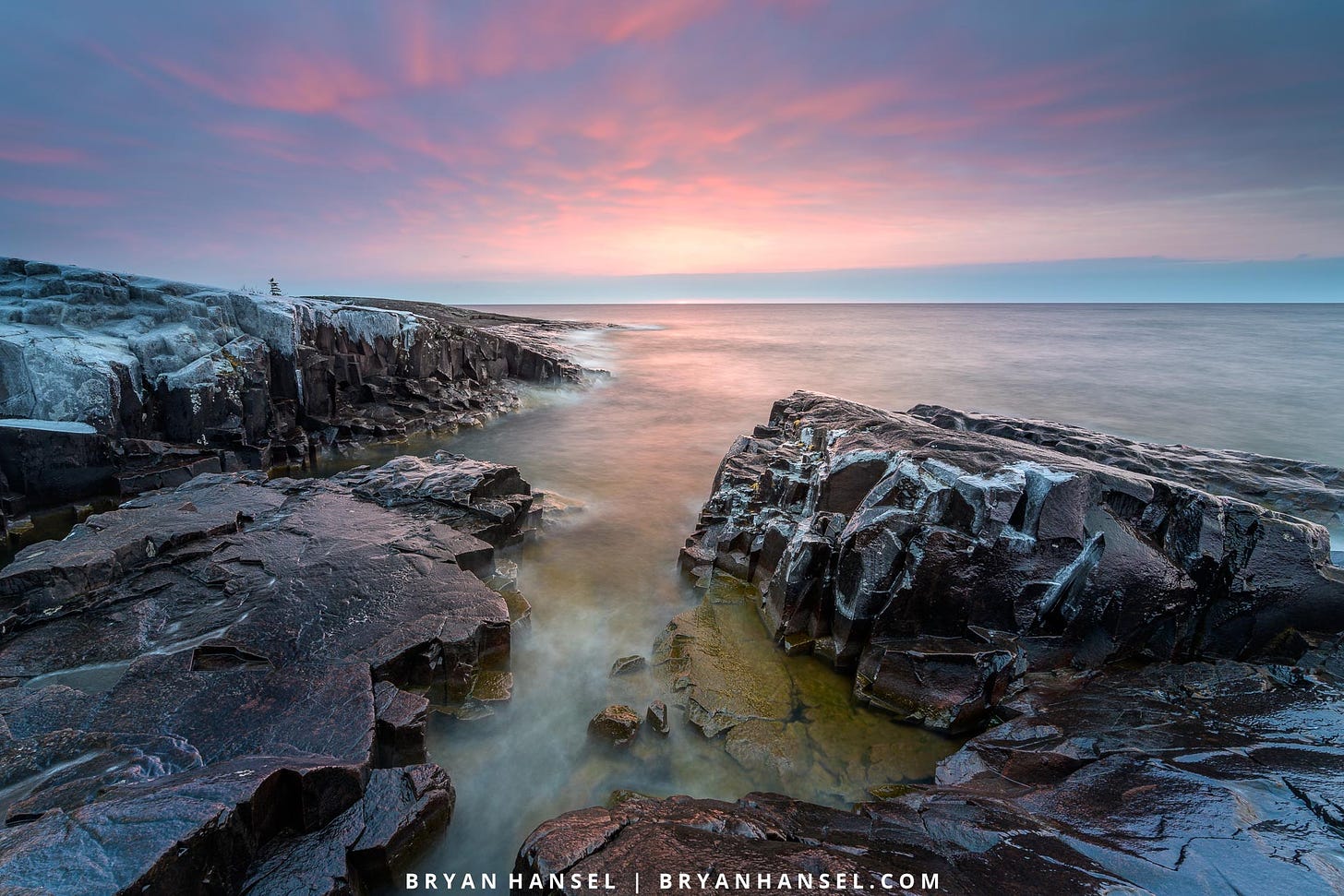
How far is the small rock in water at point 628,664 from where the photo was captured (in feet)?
20.7

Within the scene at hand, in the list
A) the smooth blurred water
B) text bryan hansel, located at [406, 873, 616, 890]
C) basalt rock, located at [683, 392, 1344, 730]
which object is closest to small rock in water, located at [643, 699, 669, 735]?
the smooth blurred water

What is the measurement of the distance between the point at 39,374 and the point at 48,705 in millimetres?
9167

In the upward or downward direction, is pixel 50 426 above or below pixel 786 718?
above

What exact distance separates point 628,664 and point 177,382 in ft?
37.9

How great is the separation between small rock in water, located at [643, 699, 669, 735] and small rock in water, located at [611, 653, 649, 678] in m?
0.79

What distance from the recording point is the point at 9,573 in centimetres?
547

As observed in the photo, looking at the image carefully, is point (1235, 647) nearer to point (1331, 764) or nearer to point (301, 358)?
point (1331, 764)

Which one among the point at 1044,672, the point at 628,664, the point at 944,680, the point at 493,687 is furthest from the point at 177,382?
the point at 1044,672

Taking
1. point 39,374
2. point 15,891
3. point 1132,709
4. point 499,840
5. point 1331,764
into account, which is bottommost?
point 499,840

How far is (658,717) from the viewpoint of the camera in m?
5.36

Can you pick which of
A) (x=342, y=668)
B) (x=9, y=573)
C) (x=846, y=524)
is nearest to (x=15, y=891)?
(x=342, y=668)

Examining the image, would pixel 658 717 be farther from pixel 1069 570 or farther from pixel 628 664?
pixel 1069 570

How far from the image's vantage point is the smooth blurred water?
493 cm

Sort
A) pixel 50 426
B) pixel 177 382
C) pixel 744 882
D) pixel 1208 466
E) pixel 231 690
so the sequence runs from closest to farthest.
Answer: pixel 744 882, pixel 231 690, pixel 50 426, pixel 1208 466, pixel 177 382
